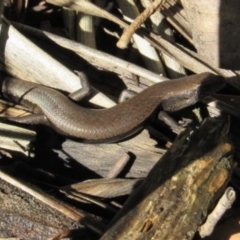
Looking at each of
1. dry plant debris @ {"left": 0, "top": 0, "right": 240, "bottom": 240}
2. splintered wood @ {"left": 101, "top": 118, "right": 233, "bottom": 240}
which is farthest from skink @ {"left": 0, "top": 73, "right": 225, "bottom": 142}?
splintered wood @ {"left": 101, "top": 118, "right": 233, "bottom": 240}

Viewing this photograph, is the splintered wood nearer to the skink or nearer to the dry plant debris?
the dry plant debris

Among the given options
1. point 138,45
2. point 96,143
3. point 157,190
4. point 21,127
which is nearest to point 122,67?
point 138,45

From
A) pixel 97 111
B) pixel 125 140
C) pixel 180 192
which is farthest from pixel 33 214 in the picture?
pixel 97 111

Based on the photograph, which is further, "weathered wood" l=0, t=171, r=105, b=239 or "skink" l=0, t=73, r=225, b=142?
"skink" l=0, t=73, r=225, b=142

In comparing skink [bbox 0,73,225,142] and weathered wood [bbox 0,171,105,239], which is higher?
skink [bbox 0,73,225,142]

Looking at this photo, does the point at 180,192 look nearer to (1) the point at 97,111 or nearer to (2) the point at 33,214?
(2) the point at 33,214

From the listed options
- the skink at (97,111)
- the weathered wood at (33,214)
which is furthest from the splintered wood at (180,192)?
the skink at (97,111)

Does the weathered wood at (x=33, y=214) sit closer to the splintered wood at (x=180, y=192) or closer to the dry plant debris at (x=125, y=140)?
the dry plant debris at (x=125, y=140)

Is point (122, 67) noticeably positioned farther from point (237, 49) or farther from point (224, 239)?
point (224, 239)
